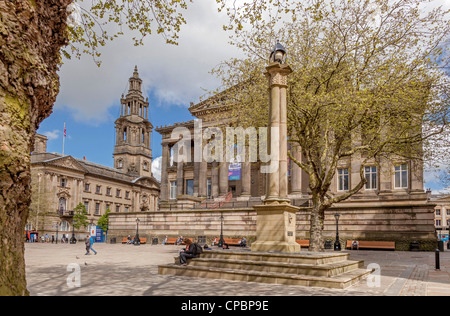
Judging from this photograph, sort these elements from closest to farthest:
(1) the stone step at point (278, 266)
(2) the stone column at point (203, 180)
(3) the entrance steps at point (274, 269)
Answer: (3) the entrance steps at point (274, 269) < (1) the stone step at point (278, 266) < (2) the stone column at point (203, 180)

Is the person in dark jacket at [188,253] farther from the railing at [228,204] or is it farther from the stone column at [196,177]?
the stone column at [196,177]

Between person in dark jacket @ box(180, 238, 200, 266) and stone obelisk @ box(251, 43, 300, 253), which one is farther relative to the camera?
stone obelisk @ box(251, 43, 300, 253)

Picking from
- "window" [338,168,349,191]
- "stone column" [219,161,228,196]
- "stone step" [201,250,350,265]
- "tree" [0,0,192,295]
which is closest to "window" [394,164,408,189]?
"window" [338,168,349,191]

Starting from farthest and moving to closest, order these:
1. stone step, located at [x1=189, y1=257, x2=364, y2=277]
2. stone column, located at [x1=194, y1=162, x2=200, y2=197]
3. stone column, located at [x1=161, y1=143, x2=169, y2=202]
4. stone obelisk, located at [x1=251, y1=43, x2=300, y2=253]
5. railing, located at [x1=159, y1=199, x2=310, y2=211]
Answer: stone column, located at [x1=161, y1=143, x2=169, y2=202]
stone column, located at [x1=194, y1=162, x2=200, y2=197]
railing, located at [x1=159, y1=199, x2=310, y2=211]
stone obelisk, located at [x1=251, y1=43, x2=300, y2=253]
stone step, located at [x1=189, y1=257, x2=364, y2=277]

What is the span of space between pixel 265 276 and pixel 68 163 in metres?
69.3

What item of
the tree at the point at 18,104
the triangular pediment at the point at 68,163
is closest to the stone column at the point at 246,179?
the triangular pediment at the point at 68,163

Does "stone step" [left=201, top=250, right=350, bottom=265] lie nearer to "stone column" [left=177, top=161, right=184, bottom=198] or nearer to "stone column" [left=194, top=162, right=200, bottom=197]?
"stone column" [left=194, top=162, right=200, bottom=197]

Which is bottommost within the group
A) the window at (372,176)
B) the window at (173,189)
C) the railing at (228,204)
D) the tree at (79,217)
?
the tree at (79,217)

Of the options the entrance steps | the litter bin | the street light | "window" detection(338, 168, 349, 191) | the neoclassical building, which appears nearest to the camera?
the entrance steps

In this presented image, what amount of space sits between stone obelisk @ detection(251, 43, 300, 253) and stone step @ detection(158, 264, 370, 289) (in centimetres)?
236

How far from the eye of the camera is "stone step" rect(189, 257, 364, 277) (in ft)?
34.9

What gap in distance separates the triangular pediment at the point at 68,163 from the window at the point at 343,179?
50.7 meters

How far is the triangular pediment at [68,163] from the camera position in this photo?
227ft
